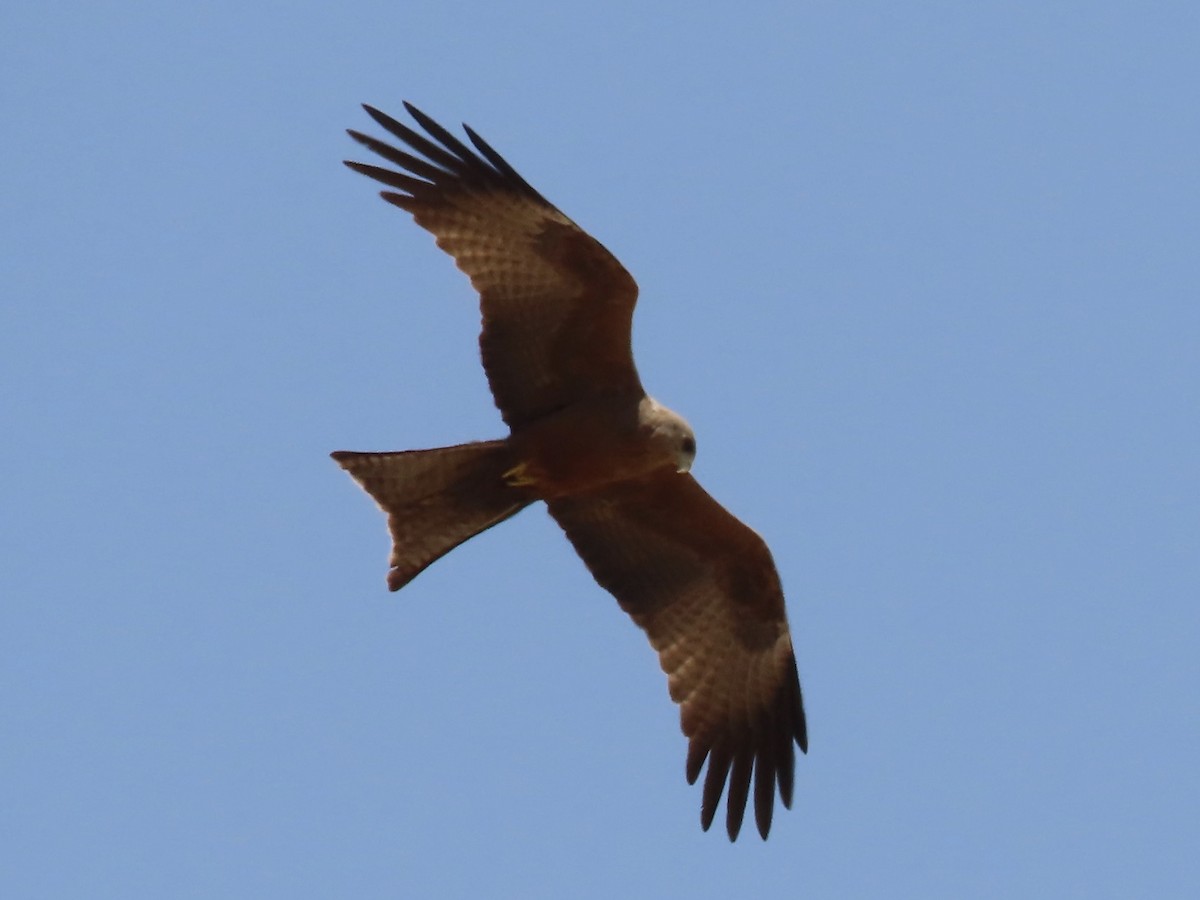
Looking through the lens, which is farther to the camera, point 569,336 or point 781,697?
point 781,697

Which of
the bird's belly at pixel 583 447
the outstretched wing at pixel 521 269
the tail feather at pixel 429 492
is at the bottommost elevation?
the tail feather at pixel 429 492

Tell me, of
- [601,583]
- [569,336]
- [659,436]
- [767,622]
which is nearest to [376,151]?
[569,336]

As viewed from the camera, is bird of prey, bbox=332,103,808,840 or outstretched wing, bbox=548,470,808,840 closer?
bird of prey, bbox=332,103,808,840

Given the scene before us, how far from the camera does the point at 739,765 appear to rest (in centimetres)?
1110

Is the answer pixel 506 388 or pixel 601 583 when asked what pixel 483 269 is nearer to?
pixel 506 388

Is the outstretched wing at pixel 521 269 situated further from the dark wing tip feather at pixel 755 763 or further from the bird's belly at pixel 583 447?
the dark wing tip feather at pixel 755 763

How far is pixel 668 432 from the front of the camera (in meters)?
10.3

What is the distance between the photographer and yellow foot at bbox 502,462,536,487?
34.2 feet

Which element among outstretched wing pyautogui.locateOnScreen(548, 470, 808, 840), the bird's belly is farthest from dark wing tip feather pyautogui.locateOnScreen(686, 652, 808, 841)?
the bird's belly

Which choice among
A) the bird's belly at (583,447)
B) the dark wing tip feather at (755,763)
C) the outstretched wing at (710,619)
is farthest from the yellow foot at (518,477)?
the dark wing tip feather at (755,763)

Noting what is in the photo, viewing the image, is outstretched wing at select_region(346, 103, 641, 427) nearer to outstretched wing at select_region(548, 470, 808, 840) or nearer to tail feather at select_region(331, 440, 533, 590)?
tail feather at select_region(331, 440, 533, 590)

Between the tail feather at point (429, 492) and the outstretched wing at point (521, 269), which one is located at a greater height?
the outstretched wing at point (521, 269)

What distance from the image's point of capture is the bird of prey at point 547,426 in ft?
33.6

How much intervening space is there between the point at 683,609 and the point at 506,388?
1.78 metres
